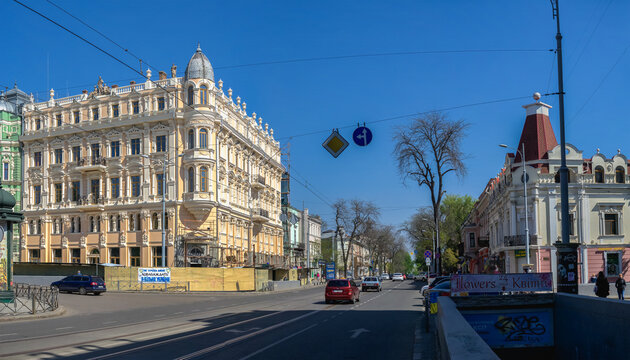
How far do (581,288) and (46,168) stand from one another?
52.8m

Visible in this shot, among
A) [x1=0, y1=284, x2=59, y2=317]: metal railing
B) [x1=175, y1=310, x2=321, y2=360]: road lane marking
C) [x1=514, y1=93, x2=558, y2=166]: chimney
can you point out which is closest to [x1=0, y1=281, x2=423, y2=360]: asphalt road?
[x1=175, y1=310, x2=321, y2=360]: road lane marking

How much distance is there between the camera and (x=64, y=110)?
208 feet

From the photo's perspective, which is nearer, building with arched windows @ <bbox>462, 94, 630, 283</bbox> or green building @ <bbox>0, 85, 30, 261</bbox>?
building with arched windows @ <bbox>462, 94, 630, 283</bbox>

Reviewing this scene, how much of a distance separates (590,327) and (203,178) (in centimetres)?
4883

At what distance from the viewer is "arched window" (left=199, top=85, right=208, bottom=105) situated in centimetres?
5700

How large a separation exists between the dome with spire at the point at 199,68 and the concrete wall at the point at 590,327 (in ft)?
157

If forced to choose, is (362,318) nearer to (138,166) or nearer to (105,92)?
(138,166)

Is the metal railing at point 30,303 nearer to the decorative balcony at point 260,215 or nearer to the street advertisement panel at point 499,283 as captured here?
the street advertisement panel at point 499,283

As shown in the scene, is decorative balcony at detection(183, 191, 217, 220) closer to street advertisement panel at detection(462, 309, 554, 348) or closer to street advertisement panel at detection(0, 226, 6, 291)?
street advertisement panel at detection(0, 226, 6, 291)

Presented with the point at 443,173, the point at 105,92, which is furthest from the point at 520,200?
the point at 105,92

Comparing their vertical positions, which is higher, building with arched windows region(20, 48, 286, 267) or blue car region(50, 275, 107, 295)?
building with arched windows region(20, 48, 286, 267)

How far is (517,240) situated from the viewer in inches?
1917

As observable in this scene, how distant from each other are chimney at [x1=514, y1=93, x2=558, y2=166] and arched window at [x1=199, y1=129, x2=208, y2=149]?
28.3m

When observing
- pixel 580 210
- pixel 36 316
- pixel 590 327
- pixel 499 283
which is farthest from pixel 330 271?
pixel 590 327
